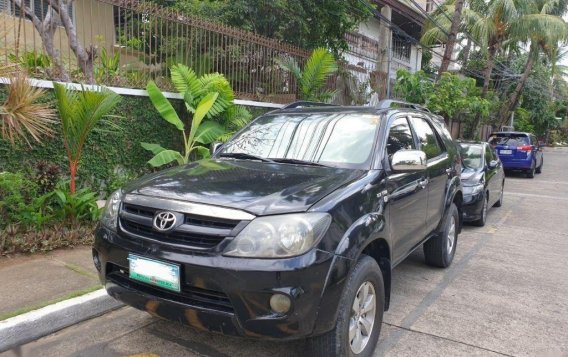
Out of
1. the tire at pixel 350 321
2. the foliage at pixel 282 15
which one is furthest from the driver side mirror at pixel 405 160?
the foliage at pixel 282 15

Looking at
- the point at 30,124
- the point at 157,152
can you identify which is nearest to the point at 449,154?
the point at 157,152

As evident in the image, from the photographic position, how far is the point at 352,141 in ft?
12.4

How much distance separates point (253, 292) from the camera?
98.4 inches

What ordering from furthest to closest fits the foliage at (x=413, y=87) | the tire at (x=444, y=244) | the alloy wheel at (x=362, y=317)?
the foliage at (x=413, y=87) → the tire at (x=444, y=244) → the alloy wheel at (x=362, y=317)

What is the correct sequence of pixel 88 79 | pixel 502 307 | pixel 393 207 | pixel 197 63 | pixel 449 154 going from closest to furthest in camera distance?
pixel 393 207, pixel 502 307, pixel 449 154, pixel 88 79, pixel 197 63

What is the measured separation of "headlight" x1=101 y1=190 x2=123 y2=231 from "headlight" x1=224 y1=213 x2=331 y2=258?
3.23 ft

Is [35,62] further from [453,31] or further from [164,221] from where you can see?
[453,31]

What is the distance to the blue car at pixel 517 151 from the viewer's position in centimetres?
1602

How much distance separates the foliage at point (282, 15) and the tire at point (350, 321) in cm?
898

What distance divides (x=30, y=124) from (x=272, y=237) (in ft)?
12.5

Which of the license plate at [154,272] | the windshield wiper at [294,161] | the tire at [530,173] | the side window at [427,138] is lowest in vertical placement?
the tire at [530,173]

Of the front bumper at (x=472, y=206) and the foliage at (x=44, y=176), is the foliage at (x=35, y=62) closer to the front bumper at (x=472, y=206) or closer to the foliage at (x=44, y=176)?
the foliage at (x=44, y=176)

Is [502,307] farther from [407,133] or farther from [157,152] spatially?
[157,152]

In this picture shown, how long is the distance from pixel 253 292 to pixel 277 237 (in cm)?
32
